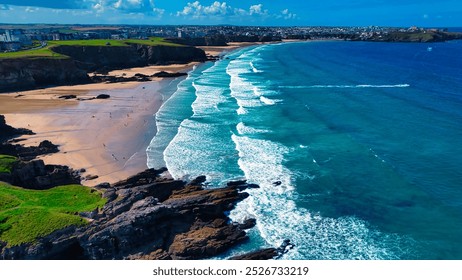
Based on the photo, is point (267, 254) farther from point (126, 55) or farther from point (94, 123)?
point (126, 55)

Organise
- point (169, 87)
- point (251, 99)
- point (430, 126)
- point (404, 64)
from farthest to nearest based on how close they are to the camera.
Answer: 1. point (404, 64)
2. point (169, 87)
3. point (251, 99)
4. point (430, 126)

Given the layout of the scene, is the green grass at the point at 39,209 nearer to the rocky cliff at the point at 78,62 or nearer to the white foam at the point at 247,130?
the white foam at the point at 247,130

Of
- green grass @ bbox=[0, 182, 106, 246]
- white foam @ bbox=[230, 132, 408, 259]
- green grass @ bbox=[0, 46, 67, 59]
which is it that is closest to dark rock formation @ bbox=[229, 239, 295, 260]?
white foam @ bbox=[230, 132, 408, 259]

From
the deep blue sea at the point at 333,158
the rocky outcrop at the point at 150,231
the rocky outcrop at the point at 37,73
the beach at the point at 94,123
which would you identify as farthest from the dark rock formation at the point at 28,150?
the rocky outcrop at the point at 37,73

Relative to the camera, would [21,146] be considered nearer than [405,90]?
Yes

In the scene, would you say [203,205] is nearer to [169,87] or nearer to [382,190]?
[382,190]

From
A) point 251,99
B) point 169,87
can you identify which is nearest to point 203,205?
point 251,99
